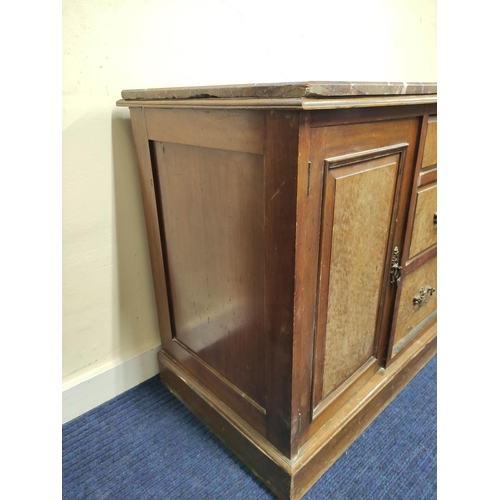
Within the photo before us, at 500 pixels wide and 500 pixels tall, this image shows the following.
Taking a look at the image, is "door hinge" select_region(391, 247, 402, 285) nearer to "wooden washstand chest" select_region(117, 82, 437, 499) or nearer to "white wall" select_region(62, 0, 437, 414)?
"wooden washstand chest" select_region(117, 82, 437, 499)

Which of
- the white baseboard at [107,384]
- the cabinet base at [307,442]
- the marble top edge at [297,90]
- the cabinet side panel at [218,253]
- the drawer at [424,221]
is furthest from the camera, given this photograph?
the white baseboard at [107,384]

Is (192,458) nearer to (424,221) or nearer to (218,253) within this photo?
(218,253)

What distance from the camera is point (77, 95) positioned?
3.05ft

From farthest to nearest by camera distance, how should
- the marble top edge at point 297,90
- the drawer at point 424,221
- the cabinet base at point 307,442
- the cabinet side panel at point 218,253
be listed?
1. the drawer at point 424,221
2. the cabinet base at point 307,442
3. the cabinet side panel at point 218,253
4. the marble top edge at point 297,90

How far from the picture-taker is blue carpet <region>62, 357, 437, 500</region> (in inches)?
38.2

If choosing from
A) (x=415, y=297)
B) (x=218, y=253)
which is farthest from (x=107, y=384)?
(x=415, y=297)

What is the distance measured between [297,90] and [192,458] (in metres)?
0.97

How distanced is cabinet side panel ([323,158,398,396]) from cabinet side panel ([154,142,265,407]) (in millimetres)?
162

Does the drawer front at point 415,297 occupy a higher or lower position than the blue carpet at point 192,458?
higher

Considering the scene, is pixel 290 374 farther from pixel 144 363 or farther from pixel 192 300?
pixel 144 363

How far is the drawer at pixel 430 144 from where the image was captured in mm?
935

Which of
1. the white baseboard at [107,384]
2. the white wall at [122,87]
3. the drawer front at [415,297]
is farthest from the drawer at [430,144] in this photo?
the white baseboard at [107,384]

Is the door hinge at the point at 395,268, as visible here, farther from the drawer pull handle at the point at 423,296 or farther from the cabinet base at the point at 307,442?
the cabinet base at the point at 307,442

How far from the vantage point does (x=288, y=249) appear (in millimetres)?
709
